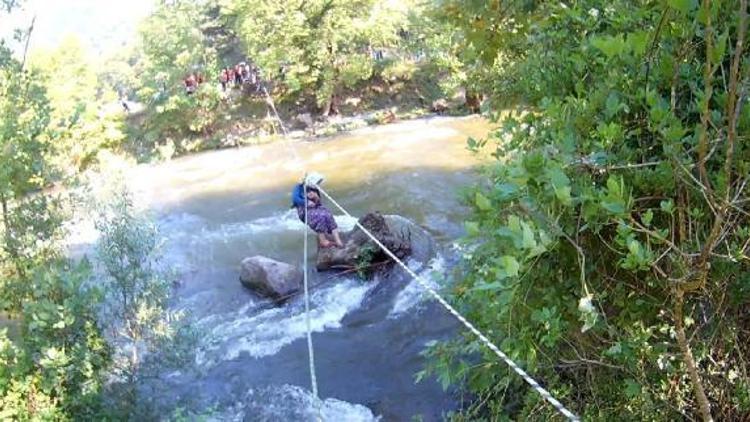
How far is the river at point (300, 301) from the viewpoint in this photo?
6.44 metres

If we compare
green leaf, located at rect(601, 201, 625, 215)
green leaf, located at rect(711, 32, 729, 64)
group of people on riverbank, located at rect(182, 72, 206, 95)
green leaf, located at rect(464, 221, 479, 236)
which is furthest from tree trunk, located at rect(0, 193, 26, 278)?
group of people on riverbank, located at rect(182, 72, 206, 95)

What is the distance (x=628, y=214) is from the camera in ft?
6.07

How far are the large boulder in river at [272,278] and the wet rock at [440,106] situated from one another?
1678cm

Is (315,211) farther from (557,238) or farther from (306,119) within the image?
(306,119)

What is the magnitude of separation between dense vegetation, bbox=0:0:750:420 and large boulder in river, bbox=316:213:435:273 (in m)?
3.16

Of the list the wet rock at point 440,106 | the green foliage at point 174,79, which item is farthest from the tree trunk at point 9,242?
the green foliage at point 174,79

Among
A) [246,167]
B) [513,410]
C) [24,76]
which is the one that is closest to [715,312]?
[513,410]

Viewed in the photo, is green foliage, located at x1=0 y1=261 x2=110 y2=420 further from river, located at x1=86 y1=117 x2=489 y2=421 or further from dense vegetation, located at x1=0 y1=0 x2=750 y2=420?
river, located at x1=86 y1=117 x2=489 y2=421

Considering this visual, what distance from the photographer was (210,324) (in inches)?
336

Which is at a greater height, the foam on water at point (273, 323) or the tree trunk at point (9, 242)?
the tree trunk at point (9, 242)

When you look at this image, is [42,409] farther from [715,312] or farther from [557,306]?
[715,312]

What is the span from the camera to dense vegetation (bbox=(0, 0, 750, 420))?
1.99m

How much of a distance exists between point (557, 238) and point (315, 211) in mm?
7504

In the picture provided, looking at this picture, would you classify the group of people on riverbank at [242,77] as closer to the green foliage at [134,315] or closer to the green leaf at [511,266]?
the green foliage at [134,315]
